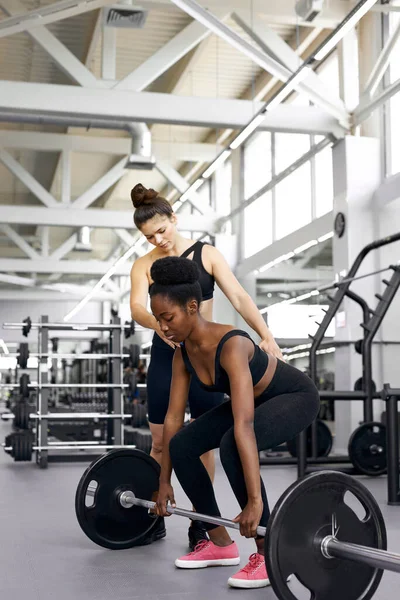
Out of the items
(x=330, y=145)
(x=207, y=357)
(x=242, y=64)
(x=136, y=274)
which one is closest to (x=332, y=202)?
(x=330, y=145)

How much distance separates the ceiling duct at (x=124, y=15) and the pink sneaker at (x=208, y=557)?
16.9 ft

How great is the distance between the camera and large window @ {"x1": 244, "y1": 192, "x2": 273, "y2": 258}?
10.6m

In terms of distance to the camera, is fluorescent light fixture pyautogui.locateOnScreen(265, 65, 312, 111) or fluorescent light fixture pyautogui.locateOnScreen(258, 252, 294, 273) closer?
fluorescent light fixture pyautogui.locateOnScreen(265, 65, 312, 111)

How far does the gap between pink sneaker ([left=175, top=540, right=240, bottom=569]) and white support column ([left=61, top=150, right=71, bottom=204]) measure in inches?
359

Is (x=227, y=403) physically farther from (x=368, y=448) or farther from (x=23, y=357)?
(x=23, y=357)

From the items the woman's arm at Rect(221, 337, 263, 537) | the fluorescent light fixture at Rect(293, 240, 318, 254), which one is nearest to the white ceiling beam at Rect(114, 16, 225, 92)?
the fluorescent light fixture at Rect(293, 240, 318, 254)

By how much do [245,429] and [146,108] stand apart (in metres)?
5.60

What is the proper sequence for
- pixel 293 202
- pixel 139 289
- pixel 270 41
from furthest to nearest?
pixel 293 202 < pixel 270 41 < pixel 139 289

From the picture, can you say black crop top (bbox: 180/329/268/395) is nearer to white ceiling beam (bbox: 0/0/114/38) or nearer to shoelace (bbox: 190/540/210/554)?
shoelace (bbox: 190/540/210/554)

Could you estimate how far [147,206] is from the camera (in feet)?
8.46

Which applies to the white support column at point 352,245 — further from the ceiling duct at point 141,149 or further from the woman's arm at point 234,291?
the woman's arm at point 234,291

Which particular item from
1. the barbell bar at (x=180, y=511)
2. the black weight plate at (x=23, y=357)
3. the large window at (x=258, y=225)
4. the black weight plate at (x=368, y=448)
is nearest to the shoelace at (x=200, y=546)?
the barbell bar at (x=180, y=511)

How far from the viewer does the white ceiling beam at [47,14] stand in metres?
6.32

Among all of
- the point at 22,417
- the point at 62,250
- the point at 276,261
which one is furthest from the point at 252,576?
the point at 62,250
